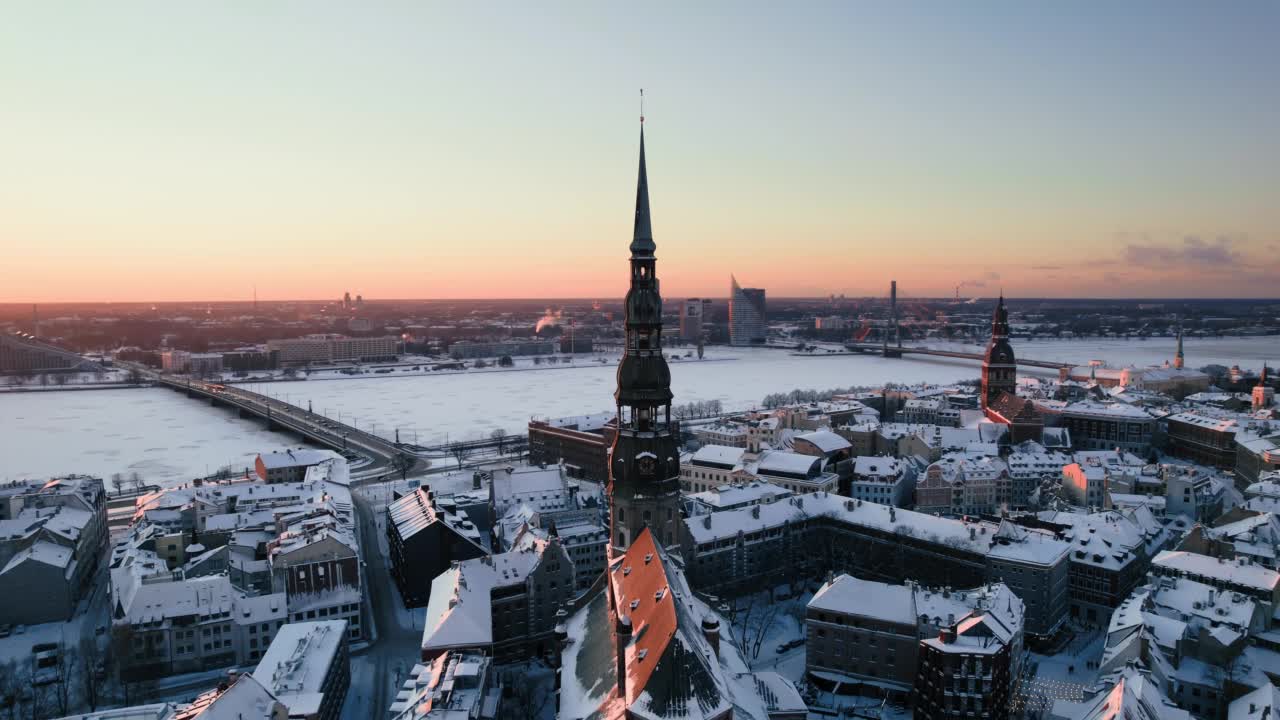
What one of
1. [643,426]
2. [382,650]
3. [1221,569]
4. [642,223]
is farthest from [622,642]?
[1221,569]

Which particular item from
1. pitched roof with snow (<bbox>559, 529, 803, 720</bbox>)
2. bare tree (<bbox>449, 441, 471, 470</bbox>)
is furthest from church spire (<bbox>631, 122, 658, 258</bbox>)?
bare tree (<bbox>449, 441, 471, 470</bbox>)

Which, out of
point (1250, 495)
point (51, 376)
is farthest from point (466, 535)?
point (51, 376)

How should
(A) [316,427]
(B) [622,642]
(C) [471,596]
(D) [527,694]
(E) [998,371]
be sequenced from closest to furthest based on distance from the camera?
(B) [622,642], (D) [527,694], (C) [471,596], (E) [998,371], (A) [316,427]

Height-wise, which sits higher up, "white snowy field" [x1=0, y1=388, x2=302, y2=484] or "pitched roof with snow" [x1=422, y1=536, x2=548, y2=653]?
"pitched roof with snow" [x1=422, y1=536, x2=548, y2=653]

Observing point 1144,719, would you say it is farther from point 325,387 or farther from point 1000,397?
point 325,387

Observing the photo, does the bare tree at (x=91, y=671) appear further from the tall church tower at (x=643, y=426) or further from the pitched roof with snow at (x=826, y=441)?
the pitched roof with snow at (x=826, y=441)

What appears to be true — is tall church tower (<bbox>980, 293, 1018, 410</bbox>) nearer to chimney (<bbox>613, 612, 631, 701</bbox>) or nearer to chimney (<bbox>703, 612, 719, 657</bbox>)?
chimney (<bbox>703, 612, 719, 657</bbox>)

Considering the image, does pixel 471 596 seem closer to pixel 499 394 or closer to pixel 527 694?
pixel 527 694
